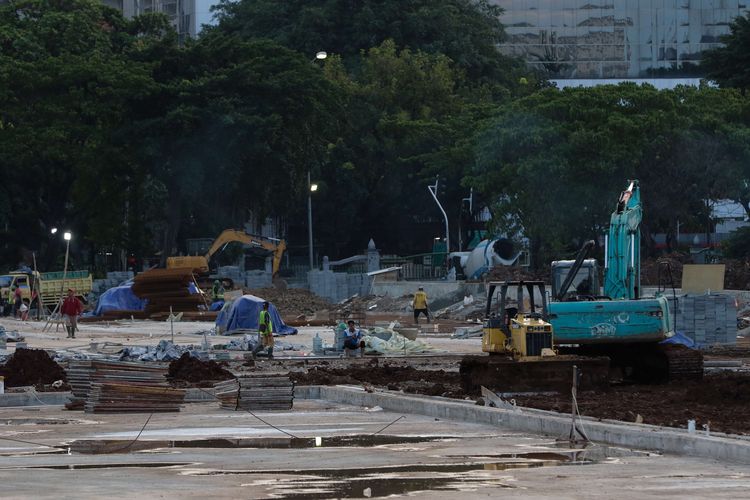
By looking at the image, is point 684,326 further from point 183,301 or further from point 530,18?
point 530,18

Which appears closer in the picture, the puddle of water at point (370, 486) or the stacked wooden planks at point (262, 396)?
the puddle of water at point (370, 486)

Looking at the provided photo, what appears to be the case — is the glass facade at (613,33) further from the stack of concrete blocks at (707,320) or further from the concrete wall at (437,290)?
the stack of concrete blocks at (707,320)

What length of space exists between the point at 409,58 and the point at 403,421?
243 ft

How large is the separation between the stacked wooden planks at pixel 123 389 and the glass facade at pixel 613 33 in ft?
363

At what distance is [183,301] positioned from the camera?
60312 mm

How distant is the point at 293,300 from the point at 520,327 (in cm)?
4529

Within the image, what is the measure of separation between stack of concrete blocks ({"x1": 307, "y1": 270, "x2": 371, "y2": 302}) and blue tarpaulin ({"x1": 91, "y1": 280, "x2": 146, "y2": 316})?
1466 centimetres

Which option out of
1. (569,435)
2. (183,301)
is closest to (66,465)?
(569,435)

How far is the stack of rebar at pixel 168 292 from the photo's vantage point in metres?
Answer: 60.1

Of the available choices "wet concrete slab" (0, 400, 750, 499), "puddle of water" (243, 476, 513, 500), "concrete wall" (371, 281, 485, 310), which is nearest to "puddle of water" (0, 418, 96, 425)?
"wet concrete slab" (0, 400, 750, 499)

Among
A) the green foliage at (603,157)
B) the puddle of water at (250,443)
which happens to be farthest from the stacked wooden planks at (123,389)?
the green foliage at (603,157)

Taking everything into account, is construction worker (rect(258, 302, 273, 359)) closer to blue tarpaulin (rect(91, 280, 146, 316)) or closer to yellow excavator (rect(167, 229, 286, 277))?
blue tarpaulin (rect(91, 280, 146, 316))

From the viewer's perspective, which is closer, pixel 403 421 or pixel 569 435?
pixel 569 435

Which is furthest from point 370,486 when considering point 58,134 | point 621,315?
point 58,134
